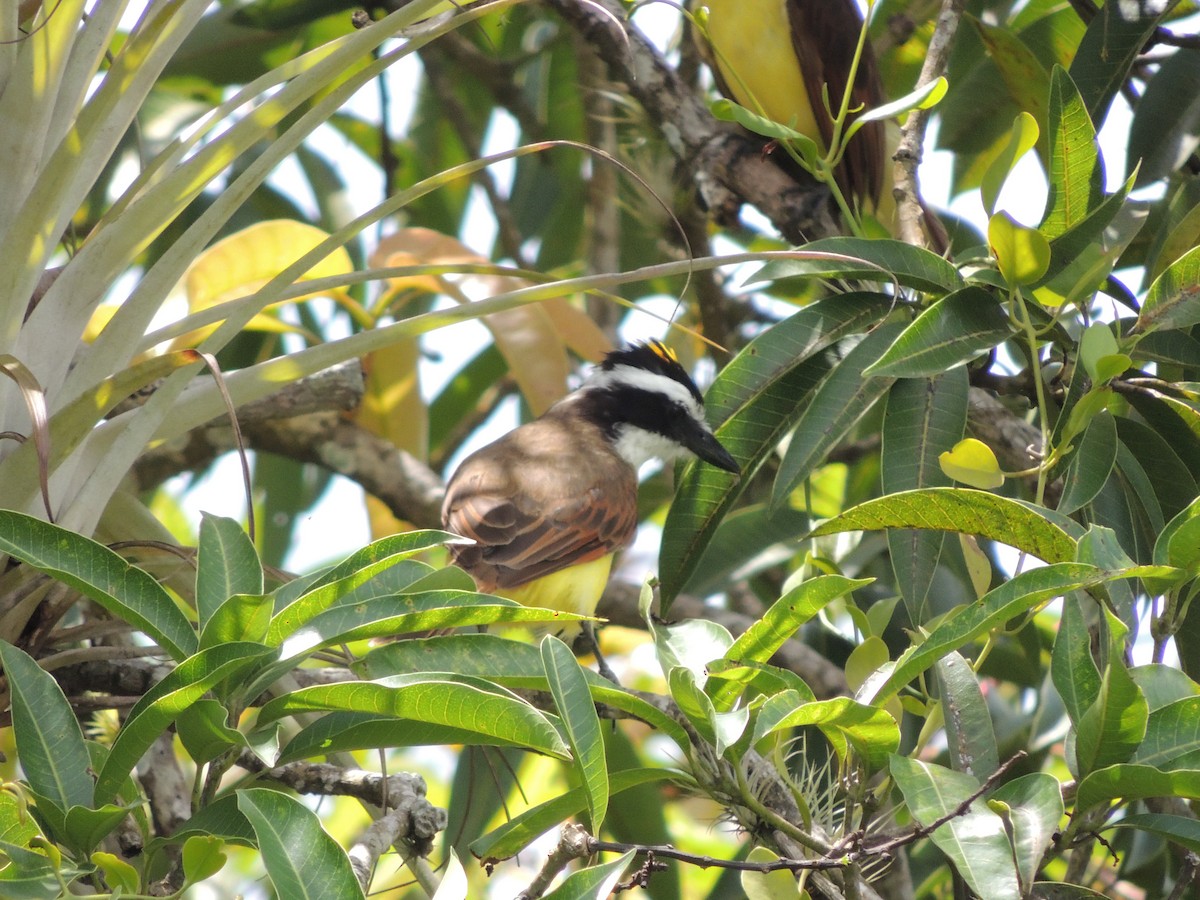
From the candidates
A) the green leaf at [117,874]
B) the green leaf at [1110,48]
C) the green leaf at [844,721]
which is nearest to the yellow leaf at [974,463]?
the green leaf at [844,721]

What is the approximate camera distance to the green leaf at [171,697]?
1.23 meters

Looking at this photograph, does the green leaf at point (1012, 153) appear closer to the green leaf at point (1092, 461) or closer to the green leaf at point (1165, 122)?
the green leaf at point (1092, 461)

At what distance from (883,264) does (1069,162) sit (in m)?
0.30

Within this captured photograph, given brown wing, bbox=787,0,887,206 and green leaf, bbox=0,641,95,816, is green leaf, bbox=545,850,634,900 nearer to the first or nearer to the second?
green leaf, bbox=0,641,95,816

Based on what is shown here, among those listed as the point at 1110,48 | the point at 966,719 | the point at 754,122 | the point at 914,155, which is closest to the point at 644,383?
the point at 914,155

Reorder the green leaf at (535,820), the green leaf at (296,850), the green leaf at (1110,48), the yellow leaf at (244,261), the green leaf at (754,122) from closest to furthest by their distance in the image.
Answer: the green leaf at (296,850), the green leaf at (535,820), the green leaf at (754,122), the green leaf at (1110,48), the yellow leaf at (244,261)

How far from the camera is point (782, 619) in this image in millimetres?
1435

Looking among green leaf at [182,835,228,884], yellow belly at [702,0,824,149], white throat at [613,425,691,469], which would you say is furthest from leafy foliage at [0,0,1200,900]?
yellow belly at [702,0,824,149]

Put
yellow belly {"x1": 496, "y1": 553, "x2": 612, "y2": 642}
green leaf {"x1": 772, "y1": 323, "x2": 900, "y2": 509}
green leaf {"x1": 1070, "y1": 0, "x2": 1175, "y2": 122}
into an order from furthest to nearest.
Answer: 1. yellow belly {"x1": 496, "y1": 553, "x2": 612, "y2": 642}
2. green leaf {"x1": 1070, "y1": 0, "x2": 1175, "y2": 122}
3. green leaf {"x1": 772, "y1": 323, "x2": 900, "y2": 509}

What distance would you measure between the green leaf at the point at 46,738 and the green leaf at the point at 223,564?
17 centimetres

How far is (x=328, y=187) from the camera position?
4.60 meters

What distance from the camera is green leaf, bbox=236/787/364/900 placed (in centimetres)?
115

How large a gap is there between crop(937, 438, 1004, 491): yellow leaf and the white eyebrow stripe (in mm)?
2031

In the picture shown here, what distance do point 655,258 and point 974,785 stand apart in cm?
366
